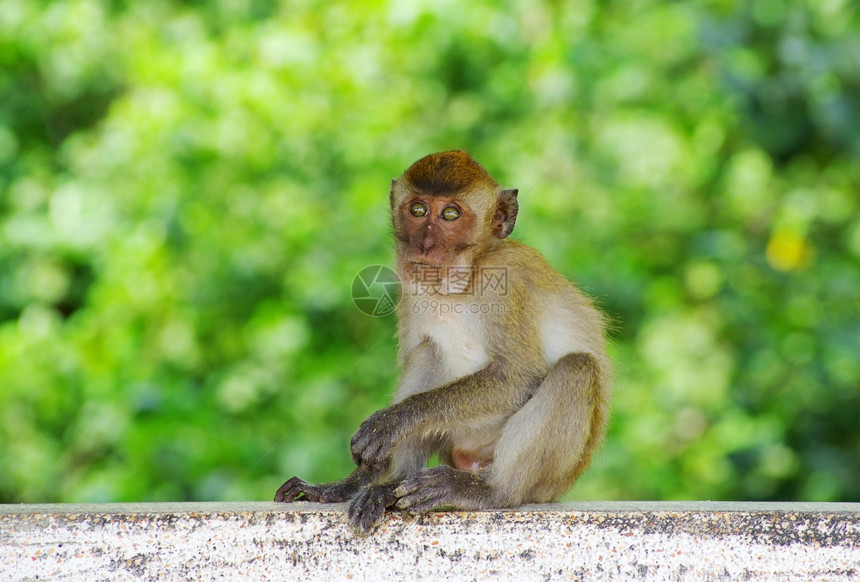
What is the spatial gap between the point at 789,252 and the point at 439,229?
3951 millimetres

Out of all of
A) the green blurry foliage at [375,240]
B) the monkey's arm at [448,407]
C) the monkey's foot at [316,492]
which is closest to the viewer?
the monkey's arm at [448,407]

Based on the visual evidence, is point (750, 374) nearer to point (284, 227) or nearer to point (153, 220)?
point (284, 227)

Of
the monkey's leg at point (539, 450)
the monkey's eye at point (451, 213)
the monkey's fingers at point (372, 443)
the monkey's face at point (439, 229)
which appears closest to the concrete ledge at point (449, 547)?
the monkey's leg at point (539, 450)

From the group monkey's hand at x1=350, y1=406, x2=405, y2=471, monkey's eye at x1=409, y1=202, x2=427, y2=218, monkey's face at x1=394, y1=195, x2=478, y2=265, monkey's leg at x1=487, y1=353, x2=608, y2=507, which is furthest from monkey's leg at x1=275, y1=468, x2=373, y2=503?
monkey's eye at x1=409, y1=202, x2=427, y2=218

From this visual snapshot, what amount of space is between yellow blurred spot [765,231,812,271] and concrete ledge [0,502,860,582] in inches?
160

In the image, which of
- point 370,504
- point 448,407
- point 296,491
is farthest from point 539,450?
point 296,491

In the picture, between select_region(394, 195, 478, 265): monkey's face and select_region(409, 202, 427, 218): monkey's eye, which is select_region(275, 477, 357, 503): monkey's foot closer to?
select_region(394, 195, 478, 265): monkey's face

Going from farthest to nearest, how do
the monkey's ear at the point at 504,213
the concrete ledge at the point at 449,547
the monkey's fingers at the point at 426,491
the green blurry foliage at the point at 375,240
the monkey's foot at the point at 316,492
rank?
the green blurry foliage at the point at 375,240 < the monkey's ear at the point at 504,213 < the monkey's foot at the point at 316,492 < the monkey's fingers at the point at 426,491 < the concrete ledge at the point at 449,547

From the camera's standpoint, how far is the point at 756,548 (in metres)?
2.79

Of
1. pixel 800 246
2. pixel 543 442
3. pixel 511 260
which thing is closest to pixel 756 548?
pixel 543 442

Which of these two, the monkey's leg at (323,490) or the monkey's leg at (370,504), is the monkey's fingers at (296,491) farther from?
the monkey's leg at (370,504)

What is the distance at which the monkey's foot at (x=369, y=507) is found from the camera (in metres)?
2.87

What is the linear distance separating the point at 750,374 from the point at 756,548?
389 centimetres

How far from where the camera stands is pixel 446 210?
11.8 ft
